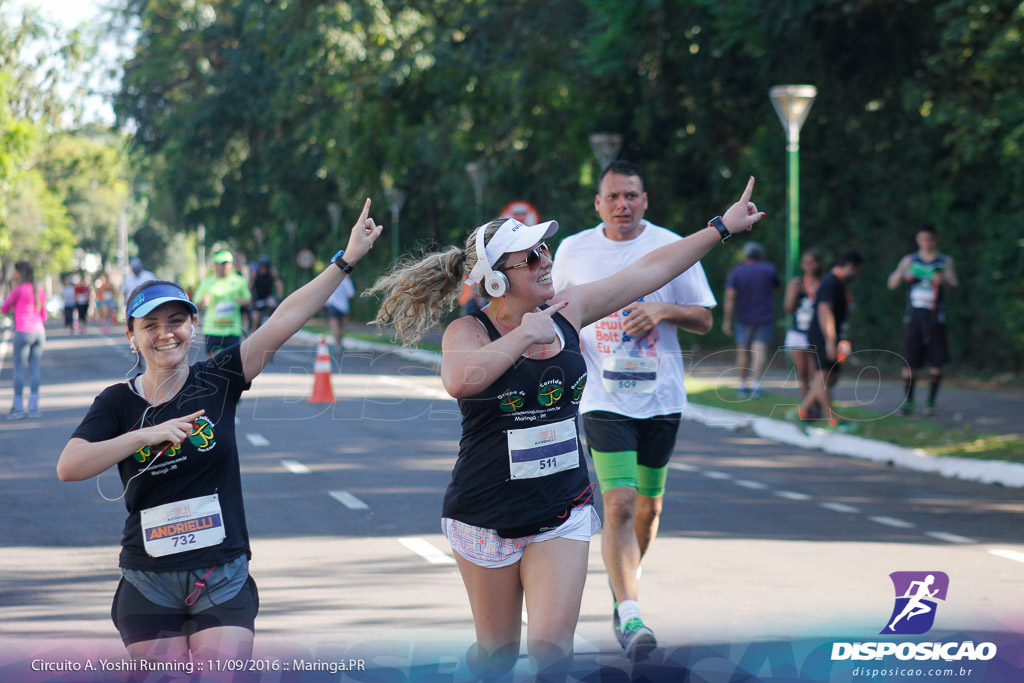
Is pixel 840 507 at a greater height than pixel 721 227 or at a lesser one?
lesser

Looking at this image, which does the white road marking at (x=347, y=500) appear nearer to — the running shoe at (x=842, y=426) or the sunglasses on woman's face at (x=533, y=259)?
the sunglasses on woman's face at (x=533, y=259)

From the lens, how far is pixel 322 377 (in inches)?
619

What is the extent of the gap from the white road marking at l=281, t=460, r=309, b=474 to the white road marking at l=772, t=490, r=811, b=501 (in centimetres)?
412

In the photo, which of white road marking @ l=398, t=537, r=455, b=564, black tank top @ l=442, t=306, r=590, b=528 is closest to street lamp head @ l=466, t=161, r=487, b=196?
white road marking @ l=398, t=537, r=455, b=564

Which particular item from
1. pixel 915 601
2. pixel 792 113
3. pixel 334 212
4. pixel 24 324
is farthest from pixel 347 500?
pixel 334 212

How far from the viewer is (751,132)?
83.7 feet

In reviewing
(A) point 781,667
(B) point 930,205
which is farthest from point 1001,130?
(A) point 781,667

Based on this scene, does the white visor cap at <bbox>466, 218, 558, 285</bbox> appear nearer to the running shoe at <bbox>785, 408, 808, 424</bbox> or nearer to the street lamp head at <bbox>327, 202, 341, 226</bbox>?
the running shoe at <bbox>785, 408, 808, 424</bbox>

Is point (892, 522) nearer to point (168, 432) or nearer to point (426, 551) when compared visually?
point (426, 551)

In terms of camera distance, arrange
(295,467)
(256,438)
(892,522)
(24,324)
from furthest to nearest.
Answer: (24,324), (256,438), (295,467), (892,522)

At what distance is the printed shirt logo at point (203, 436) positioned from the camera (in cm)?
382

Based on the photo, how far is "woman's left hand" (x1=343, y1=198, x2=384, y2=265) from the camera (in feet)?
13.6

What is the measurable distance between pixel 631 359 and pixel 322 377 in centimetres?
1009

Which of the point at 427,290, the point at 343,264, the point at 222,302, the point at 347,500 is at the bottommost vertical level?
the point at 347,500
